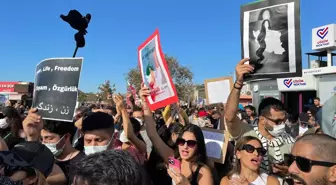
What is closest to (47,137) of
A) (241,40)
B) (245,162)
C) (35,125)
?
(35,125)

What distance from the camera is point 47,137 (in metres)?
3.25

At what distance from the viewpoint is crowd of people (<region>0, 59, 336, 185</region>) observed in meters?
1.61

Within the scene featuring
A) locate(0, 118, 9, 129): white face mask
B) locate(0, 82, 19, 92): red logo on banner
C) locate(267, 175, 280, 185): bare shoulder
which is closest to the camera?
locate(267, 175, 280, 185): bare shoulder


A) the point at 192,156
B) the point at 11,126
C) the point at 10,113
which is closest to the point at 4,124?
the point at 10,113

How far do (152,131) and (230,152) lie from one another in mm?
1089

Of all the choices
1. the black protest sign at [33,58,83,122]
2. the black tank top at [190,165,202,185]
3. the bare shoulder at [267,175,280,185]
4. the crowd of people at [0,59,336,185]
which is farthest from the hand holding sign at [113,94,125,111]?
the bare shoulder at [267,175,280,185]

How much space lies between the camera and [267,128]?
3584mm

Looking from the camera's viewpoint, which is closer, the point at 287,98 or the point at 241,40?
the point at 241,40

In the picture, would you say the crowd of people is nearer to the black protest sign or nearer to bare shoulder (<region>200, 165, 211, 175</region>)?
bare shoulder (<region>200, 165, 211, 175</region>)

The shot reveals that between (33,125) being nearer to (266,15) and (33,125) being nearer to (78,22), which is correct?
(78,22)

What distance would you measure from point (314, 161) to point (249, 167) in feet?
3.31

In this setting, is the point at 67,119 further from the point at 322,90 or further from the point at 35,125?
the point at 322,90

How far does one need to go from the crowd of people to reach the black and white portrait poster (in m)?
0.17

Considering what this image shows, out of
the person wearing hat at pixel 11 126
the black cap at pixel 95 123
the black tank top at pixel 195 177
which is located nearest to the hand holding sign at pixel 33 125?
the black cap at pixel 95 123
